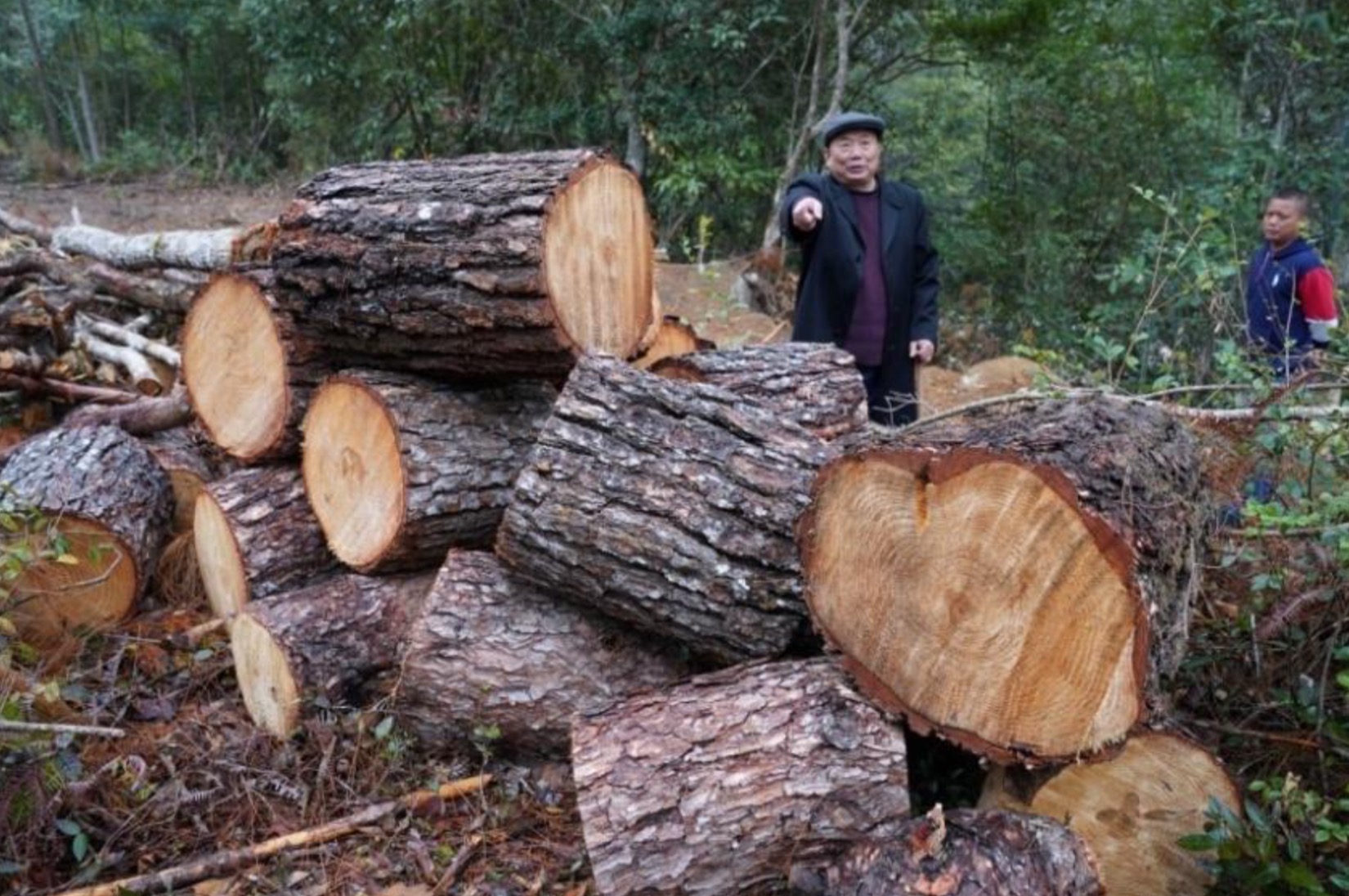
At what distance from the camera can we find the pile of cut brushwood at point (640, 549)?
2314 millimetres

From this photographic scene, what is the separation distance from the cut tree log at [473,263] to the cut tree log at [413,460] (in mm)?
119

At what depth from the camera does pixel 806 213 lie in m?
3.97

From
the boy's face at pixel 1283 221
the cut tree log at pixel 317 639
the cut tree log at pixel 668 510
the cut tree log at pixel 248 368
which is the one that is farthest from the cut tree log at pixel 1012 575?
the boy's face at pixel 1283 221

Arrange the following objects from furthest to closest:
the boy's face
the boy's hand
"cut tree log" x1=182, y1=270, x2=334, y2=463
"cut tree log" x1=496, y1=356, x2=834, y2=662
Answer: the boy's face < the boy's hand < "cut tree log" x1=182, y1=270, x2=334, y2=463 < "cut tree log" x1=496, y1=356, x2=834, y2=662

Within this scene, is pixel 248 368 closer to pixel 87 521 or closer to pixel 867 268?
pixel 87 521

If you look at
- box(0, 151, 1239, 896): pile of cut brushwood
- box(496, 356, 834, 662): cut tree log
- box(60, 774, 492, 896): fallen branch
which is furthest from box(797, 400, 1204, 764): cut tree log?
box(60, 774, 492, 896): fallen branch

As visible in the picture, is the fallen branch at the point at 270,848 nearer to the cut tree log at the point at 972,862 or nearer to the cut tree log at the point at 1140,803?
the cut tree log at the point at 972,862

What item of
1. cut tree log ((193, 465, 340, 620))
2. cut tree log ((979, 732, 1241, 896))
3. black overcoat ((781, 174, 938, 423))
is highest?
black overcoat ((781, 174, 938, 423))

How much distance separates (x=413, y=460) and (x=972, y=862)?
6.19ft

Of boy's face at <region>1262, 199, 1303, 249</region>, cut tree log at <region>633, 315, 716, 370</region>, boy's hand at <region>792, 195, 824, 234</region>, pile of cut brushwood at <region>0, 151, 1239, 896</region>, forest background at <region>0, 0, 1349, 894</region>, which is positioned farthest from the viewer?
forest background at <region>0, 0, 1349, 894</region>

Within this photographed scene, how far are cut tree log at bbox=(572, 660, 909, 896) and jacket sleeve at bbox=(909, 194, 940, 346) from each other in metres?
2.25

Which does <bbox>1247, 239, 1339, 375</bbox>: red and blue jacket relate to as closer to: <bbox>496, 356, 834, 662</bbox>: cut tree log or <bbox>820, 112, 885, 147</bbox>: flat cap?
<bbox>820, 112, 885, 147</bbox>: flat cap

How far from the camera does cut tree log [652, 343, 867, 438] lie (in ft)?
11.7

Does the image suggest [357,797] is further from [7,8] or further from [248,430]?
[7,8]
